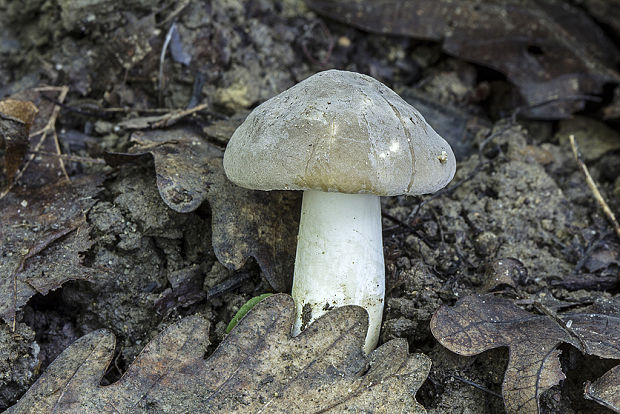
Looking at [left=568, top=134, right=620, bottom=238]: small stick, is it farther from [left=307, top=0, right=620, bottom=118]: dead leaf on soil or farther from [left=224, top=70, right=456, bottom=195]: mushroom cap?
[left=224, top=70, right=456, bottom=195]: mushroom cap

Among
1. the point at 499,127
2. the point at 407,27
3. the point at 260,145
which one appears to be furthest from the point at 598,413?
the point at 407,27

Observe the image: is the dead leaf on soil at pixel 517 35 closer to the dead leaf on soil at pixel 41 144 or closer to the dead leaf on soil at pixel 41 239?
the dead leaf on soil at pixel 41 144

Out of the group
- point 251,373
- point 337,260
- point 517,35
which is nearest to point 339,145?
point 337,260

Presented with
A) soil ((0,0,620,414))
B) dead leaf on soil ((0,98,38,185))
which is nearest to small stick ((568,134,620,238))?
soil ((0,0,620,414))

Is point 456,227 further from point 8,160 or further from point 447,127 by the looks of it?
point 8,160

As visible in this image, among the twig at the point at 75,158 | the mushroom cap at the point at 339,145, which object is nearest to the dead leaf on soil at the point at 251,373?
the mushroom cap at the point at 339,145

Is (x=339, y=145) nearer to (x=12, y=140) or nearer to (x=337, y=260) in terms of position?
(x=337, y=260)
